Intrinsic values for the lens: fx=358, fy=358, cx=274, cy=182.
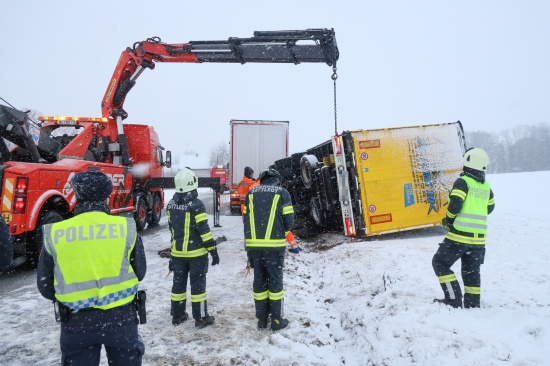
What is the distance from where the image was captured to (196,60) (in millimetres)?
9695

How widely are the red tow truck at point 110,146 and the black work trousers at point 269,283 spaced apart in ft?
13.9

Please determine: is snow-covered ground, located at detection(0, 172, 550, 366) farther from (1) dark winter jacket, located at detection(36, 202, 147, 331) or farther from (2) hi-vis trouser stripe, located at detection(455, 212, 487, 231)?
(1) dark winter jacket, located at detection(36, 202, 147, 331)

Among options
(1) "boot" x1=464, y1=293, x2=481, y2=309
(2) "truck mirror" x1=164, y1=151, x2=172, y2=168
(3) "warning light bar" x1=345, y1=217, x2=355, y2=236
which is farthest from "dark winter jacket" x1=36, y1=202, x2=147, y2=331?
(2) "truck mirror" x1=164, y1=151, x2=172, y2=168

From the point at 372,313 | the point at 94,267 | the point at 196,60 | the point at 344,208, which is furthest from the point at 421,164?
the point at 94,267

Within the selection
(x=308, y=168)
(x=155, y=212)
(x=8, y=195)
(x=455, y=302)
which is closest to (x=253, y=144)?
(x=155, y=212)

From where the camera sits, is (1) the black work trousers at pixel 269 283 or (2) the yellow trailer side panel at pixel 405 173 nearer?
(1) the black work trousers at pixel 269 283

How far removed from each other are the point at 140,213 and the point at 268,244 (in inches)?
311

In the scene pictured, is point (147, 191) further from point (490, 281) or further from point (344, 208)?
point (490, 281)

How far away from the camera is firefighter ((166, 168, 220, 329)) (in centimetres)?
404

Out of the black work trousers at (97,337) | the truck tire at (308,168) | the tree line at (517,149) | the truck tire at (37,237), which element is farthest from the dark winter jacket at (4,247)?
the tree line at (517,149)

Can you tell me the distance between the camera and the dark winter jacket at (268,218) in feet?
13.4

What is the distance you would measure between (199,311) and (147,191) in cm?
835

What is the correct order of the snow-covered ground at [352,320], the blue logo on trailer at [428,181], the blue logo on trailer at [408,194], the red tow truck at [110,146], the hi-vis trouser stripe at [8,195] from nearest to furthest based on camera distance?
the snow-covered ground at [352,320]
the hi-vis trouser stripe at [8,195]
the red tow truck at [110,146]
the blue logo on trailer at [408,194]
the blue logo on trailer at [428,181]

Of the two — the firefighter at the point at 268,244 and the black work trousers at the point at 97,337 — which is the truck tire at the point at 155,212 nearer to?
the firefighter at the point at 268,244
